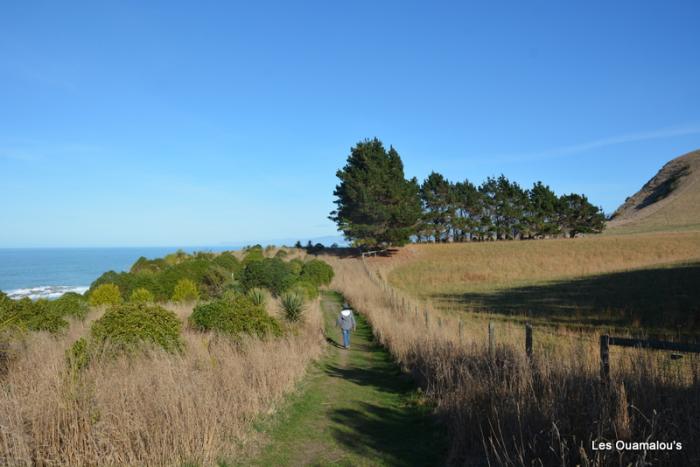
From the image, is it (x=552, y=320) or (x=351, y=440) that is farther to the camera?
(x=552, y=320)

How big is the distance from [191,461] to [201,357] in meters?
3.58

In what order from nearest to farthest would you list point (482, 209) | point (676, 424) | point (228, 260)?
point (676, 424)
point (228, 260)
point (482, 209)

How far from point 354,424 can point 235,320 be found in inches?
184

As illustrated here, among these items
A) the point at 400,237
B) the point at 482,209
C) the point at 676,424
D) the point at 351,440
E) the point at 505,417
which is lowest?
the point at 351,440

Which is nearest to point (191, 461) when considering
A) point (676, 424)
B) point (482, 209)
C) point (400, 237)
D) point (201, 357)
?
point (201, 357)

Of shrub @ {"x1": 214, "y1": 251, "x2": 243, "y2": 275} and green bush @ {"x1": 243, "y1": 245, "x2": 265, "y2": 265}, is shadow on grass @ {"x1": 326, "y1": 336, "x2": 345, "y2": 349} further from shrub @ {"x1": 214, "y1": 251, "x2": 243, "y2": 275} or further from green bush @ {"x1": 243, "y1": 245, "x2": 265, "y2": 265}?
shrub @ {"x1": 214, "y1": 251, "x2": 243, "y2": 275}

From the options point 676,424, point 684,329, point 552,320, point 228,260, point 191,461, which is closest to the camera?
point 676,424

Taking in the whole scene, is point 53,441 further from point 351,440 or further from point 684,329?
point 684,329

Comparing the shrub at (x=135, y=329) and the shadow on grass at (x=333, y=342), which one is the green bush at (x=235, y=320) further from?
the shadow on grass at (x=333, y=342)

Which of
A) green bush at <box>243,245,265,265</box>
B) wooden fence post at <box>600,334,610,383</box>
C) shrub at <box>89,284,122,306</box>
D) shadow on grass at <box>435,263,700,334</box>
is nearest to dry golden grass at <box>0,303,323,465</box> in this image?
wooden fence post at <box>600,334,610,383</box>

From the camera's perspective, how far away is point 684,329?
46.9ft

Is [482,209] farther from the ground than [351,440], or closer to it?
farther from the ground

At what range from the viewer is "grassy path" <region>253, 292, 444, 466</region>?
627 cm

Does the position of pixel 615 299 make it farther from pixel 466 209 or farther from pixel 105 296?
pixel 466 209
